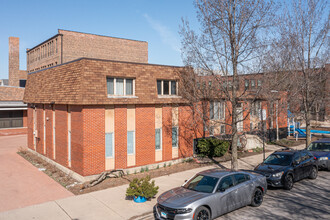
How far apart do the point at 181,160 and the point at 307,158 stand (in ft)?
23.6

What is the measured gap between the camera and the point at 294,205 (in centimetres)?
1007

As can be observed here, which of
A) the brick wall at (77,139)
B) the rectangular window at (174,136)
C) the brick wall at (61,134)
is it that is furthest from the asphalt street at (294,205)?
the brick wall at (61,134)

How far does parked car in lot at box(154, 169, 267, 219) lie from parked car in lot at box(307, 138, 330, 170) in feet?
23.7

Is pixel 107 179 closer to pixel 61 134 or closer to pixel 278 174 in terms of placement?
pixel 61 134

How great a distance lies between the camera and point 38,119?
19.2 metres

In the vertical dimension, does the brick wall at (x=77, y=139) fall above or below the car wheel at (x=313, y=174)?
above

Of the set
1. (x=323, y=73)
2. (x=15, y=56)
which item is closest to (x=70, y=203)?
(x=323, y=73)

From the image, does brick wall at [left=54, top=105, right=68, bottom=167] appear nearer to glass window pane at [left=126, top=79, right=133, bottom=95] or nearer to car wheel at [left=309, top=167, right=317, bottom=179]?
glass window pane at [left=126, top=79, right=133, bottom=95]

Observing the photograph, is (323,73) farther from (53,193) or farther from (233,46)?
(53,193)

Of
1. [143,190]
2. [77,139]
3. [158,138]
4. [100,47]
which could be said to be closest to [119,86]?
[77,139]

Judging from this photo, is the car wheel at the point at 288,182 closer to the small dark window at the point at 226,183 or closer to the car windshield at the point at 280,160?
the car windshield at the point at 280,160

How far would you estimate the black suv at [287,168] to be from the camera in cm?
1183

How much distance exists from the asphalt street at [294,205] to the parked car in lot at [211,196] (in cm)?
35

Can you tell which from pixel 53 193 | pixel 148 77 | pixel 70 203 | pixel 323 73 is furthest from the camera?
pixel 323 73
